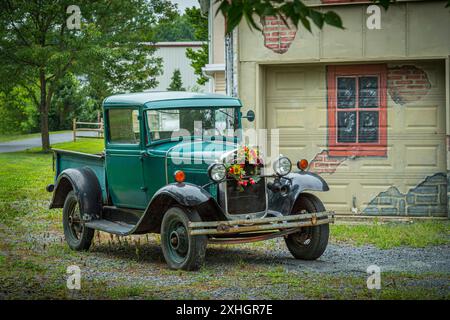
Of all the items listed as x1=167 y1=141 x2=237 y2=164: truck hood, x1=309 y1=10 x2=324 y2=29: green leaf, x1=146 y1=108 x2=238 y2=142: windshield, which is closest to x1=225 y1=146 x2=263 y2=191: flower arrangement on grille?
x1=167 y1=141 x2=237 y2=164: truck hood

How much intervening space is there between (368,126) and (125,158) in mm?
4830

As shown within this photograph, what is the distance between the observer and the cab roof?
31.5ft

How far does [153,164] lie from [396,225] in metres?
4.48

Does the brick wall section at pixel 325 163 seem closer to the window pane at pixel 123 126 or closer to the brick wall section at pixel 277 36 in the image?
the brick wall section at pixel 277 36

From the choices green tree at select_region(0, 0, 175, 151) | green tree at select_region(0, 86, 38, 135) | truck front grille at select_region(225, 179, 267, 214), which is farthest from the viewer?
green tree at select_region(0, 86, 38, 135)

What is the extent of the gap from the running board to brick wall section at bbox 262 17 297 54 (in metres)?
4.52

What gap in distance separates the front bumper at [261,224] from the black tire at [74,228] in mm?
2201

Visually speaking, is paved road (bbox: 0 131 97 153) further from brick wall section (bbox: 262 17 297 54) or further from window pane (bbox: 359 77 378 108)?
window pane (bbox: 359 77 378 108)

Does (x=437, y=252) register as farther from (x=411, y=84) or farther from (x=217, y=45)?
(x=217, y=45)

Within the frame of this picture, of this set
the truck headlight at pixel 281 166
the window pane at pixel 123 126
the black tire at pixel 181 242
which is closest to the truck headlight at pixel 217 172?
the black tire at pixel 181 242

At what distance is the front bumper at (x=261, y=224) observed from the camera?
834 cm

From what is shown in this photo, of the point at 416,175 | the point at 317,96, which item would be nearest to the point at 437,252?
the point at 416,175

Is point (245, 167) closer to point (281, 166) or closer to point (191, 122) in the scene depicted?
point (281, 166)

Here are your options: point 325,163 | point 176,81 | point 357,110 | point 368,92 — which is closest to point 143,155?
point 325,163
